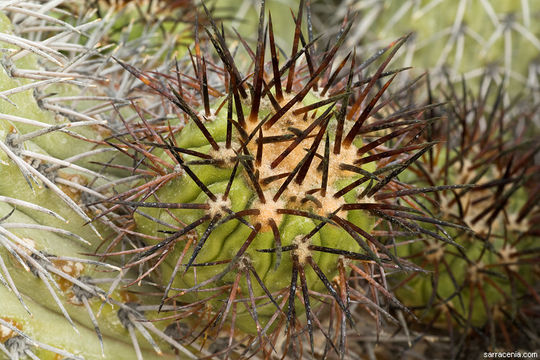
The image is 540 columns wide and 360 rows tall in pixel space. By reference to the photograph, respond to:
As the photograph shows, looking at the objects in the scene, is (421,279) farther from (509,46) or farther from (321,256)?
(509,46)

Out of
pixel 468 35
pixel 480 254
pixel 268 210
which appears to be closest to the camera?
pixel 268 210

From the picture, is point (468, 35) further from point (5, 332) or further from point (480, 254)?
point (5, 332)

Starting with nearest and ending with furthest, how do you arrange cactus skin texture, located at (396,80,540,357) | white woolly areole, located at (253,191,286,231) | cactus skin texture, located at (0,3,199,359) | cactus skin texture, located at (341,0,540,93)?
1. white woolly areole, located at (253,191,286,231)
2. cactus skin texture, located at (0,3,199,359)
3. cactus skin texture, located at (396,80,540,357)
4. cactus skin texture, located at (341,0,540,93)

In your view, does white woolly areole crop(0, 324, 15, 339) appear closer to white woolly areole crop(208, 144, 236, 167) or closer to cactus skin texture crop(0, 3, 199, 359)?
cactus skin texture crop(0, 3, 199, 359)

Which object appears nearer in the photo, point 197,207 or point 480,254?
point 197,207

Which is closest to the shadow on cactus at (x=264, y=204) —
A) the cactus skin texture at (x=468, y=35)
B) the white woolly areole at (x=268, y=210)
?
the white woolly areole at (x=268, y=210)

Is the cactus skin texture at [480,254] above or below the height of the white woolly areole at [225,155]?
below

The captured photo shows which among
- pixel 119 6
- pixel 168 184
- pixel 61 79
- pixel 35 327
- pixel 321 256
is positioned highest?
pixel 119 6

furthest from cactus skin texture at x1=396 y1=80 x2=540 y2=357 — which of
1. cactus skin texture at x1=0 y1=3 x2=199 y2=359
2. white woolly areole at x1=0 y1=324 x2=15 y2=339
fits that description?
white woolly areole at x1=0 y1=324 x2=15 y2=339

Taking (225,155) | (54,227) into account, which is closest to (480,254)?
(225,155)

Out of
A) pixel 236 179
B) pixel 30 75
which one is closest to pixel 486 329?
pixel 236 179

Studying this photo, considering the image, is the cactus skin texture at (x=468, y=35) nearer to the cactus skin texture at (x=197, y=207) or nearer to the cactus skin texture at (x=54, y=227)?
the cactus skin texture at (x=197, y=207)
